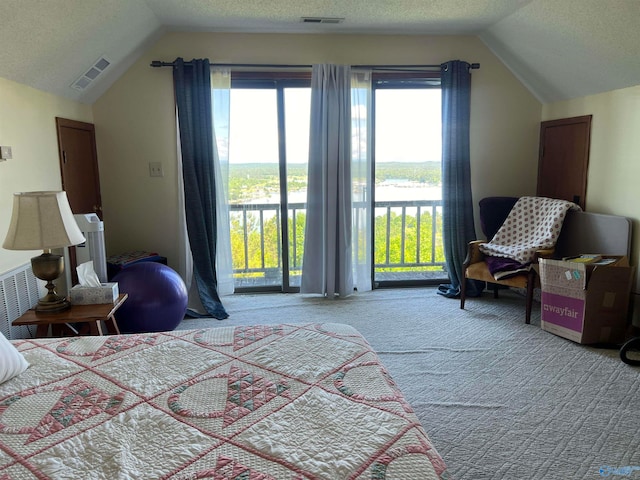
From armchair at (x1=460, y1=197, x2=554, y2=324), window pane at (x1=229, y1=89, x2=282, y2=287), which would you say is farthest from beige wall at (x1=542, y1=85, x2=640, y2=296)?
window pane at (x1=229, y1=89, x2=282, y2=287)

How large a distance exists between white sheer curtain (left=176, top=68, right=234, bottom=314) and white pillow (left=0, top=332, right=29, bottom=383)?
2.30 metres

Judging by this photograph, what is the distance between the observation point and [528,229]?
12.5ft

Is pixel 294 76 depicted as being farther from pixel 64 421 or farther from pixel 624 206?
pixel 64 421

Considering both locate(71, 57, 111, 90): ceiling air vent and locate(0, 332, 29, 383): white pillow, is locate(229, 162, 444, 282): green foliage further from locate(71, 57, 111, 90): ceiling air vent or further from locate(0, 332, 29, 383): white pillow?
locate(0, 332, 29, 383): white pillow

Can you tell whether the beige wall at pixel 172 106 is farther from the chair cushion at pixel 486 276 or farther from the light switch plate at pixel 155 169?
the chair cushion at pixel 486 276

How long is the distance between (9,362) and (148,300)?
158 cm

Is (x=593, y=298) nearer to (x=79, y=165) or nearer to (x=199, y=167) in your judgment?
(x=199, y=167)

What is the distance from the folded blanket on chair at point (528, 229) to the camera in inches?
140

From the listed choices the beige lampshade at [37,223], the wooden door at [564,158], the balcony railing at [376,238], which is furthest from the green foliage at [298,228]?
the beige lampshade at [37,223]

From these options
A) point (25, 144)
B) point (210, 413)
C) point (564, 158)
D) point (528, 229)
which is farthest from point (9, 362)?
point (564, 158)

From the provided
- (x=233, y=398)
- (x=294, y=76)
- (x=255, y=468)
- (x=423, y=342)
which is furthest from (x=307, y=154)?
(x=255, y=468)

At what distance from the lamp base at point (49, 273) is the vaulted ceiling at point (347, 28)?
1.10m

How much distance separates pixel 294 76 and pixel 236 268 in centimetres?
194

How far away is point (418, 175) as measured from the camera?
14.3 ft
